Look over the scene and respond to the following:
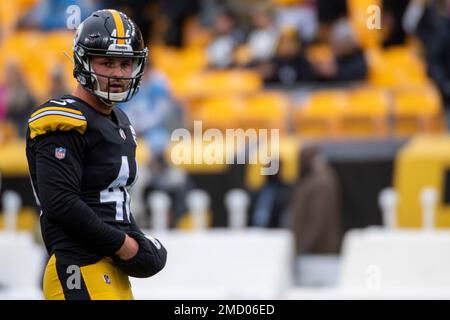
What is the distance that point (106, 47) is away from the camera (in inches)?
189

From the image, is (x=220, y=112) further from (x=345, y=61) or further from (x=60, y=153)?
(x=60, y=153)

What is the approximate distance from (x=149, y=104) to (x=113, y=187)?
262 inches

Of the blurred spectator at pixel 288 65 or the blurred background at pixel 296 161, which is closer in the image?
the blurred background at pixel 296 161

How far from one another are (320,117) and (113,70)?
6426 mm

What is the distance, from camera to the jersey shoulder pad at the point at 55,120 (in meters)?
4.62

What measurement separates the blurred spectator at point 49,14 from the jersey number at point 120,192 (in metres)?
9.39

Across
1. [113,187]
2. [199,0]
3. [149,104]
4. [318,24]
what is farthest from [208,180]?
[113,187]

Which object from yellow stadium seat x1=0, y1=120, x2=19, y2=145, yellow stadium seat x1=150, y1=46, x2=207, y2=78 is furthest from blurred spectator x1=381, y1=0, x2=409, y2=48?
yellow stadium seat x1=0, y1=120, x2=19, y2=145

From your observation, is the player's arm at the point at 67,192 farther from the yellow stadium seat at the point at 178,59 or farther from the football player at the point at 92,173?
the yellow stadium seat at the point at 178,59

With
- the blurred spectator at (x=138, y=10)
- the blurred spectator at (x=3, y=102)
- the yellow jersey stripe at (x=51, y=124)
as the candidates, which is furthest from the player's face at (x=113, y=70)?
the blurred spectator at (x=138, y=10)

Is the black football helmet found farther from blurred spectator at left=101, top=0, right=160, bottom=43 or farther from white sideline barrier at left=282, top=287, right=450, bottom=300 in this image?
blurred spectator at left=101, top=0, right=160, bottom=43

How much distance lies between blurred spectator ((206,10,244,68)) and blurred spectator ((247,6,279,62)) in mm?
184

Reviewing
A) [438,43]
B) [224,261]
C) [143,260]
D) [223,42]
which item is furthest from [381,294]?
[223,42]

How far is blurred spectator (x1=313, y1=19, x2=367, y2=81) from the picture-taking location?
1178 cm
